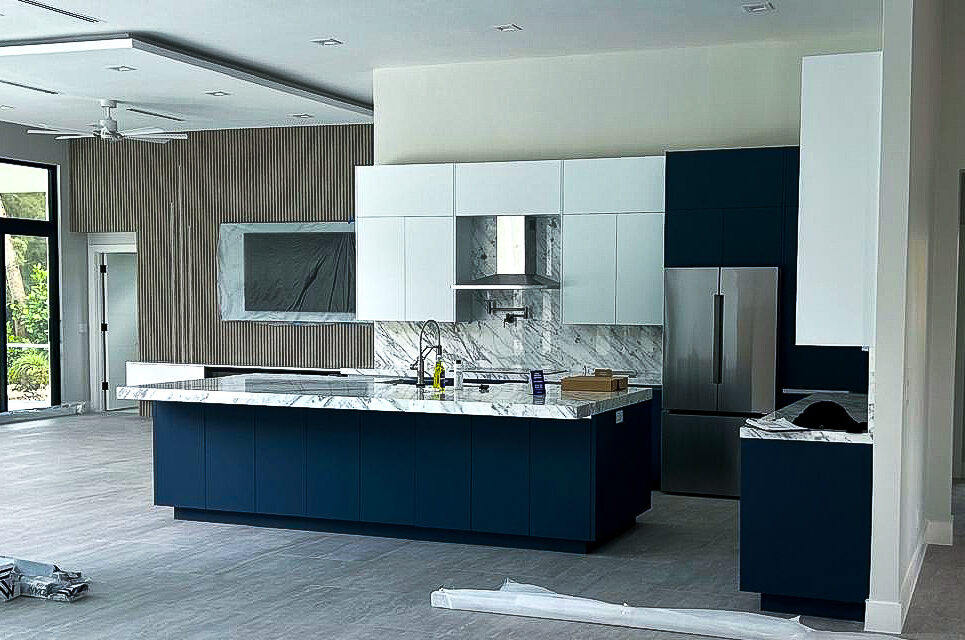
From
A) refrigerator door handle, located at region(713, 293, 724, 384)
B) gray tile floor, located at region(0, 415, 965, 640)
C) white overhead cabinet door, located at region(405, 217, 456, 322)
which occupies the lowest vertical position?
gray tile floor, located at region(0, 415, 965, 640)

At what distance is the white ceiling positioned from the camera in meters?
7.14

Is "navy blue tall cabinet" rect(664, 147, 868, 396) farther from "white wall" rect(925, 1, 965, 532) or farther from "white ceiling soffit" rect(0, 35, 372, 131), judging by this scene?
"white ceiling soffit" rect(0, 35, 372, 131)

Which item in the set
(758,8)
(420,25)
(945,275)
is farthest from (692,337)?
(420,25)

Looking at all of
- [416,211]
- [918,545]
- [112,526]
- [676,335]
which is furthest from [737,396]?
[112,526]

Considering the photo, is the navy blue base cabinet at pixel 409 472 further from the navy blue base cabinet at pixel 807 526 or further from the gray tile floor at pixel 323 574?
the navy blue base cabinet at pixel 807 526

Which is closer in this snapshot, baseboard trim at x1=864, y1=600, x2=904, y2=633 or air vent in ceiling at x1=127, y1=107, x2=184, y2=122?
baseboard trim at x1=864, y1=600, x2=904, y2=633

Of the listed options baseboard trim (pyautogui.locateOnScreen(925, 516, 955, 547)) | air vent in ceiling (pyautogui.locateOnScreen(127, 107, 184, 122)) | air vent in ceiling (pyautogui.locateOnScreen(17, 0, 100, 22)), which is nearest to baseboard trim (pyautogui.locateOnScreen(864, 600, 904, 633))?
baseboard trim (pyautogui.locateOnScreen(925, 516, 955, 547))

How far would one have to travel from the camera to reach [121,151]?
42.1 feet

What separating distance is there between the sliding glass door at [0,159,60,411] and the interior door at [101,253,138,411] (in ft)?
1.88

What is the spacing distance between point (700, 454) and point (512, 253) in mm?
2109

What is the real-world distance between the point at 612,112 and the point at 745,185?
133 cm

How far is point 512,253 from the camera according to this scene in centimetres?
892

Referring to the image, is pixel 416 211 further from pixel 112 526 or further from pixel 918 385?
pixel 918 385

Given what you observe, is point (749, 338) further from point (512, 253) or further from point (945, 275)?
point (512, 253)
